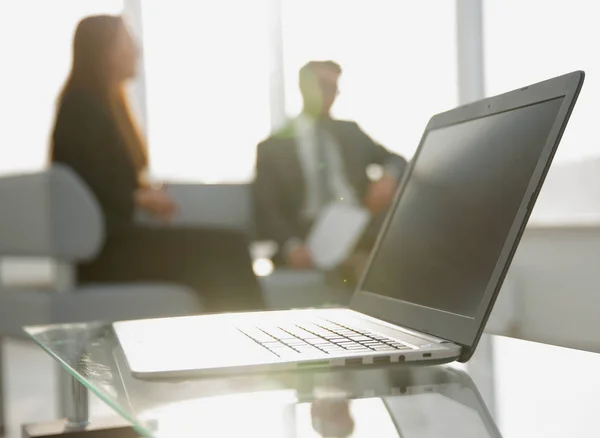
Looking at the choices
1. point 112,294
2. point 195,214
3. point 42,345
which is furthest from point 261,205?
point 42,345

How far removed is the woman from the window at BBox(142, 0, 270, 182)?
2.05m

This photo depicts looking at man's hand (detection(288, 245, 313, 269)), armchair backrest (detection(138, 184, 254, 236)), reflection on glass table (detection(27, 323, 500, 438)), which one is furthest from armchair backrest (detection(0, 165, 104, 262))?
reflection on glass table (detection(27, 323, 500, 438))

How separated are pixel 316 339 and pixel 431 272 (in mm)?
166

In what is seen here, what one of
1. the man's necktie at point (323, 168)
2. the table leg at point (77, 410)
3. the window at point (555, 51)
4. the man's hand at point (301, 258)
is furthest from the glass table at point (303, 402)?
the man's necktie at point (323, 168)

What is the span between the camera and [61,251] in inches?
76.5

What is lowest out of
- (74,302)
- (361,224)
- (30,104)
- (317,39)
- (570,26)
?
(74,302)

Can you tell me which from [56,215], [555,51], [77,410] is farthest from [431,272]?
[56,215]

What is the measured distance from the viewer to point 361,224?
2.22 metres

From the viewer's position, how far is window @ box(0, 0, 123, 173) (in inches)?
163

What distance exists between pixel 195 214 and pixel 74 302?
2.97ft

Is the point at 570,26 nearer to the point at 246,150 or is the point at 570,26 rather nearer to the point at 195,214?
the point at 195,214

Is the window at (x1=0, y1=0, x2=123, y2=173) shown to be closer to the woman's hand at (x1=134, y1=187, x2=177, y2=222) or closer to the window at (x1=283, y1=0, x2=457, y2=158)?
the window at (x1=283, y1=0, x2=457, y2=158)

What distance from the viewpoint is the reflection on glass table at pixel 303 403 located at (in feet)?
1.67

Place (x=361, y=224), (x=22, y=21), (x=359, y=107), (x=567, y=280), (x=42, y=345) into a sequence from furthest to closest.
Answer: (x=22, y=21) < (x=359, y=107) < (x=361, y=224) < (x=567, y=280) < (x=42, y=345)
